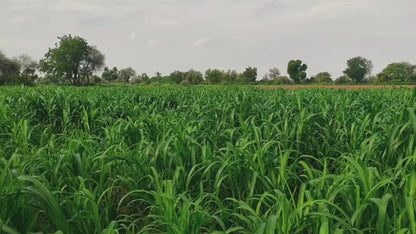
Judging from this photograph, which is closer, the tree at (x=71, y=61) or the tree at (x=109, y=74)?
the tree at (x=71, y=61)

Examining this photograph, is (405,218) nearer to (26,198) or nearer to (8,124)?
(26,198)

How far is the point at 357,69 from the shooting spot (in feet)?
302

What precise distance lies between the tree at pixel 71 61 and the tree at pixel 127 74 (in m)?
24.1

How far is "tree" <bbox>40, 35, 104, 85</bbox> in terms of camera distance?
73.6 meters

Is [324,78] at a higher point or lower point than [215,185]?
higher

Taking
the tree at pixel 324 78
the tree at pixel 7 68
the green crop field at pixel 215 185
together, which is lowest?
the green crop field at pixel 215 185

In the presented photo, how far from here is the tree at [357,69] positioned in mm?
91875

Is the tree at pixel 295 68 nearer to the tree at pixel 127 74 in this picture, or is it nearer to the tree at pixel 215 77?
the tree at pixel 215 77

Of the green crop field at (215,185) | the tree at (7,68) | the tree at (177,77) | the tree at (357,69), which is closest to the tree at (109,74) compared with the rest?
the tree at (177,77)

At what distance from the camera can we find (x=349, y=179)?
92.0 inches

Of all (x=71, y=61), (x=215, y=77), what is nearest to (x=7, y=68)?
(x=71, y=61)

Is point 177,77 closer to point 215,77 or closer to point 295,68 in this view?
point 215,77

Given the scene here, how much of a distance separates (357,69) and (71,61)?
65910mm

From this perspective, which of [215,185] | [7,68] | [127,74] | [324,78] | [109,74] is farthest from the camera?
[127,74]
